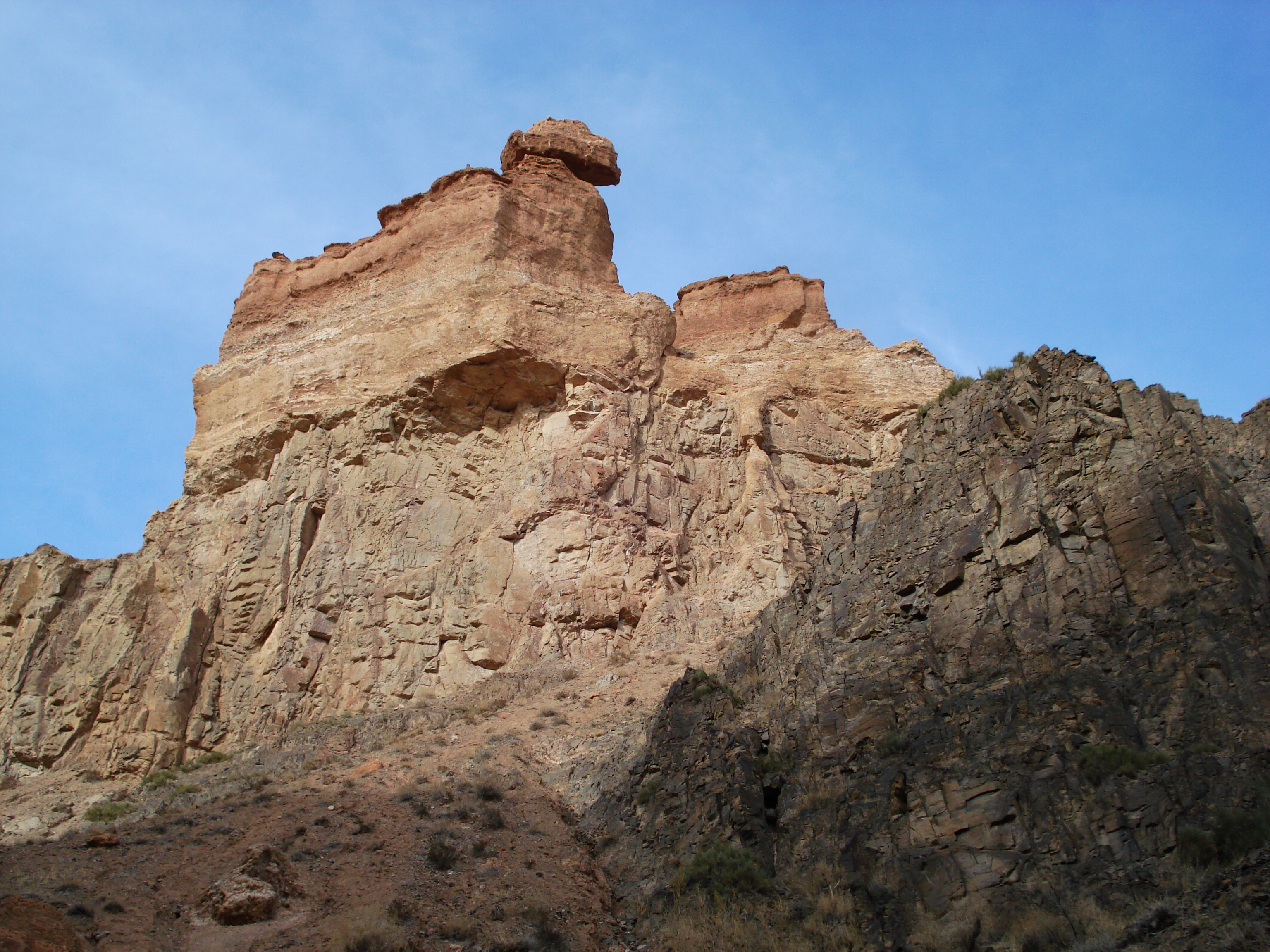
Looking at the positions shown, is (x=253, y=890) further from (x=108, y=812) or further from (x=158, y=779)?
(x=158, y=779)

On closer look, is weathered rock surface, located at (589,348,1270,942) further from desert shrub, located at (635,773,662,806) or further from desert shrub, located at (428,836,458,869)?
desert shrub, located at (428,836,458,869)

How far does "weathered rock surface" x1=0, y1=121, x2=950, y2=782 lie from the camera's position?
89.8 ft

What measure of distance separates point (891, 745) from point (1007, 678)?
1.68 meters

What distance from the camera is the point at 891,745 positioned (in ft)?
48.5

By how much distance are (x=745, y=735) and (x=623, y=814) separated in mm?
2232

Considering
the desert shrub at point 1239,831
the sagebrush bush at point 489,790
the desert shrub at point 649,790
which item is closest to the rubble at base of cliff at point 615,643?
the desert shrub at point 1239,831

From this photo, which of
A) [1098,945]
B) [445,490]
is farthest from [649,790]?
[445,490]

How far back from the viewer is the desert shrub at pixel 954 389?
20375mm

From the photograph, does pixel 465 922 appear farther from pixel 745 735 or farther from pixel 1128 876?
pixel 1128 876

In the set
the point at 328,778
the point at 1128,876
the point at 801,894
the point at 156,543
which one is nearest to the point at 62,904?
the point at 328,778

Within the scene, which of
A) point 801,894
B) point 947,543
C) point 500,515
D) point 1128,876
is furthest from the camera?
point 500,515

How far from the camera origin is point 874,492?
63.3ft

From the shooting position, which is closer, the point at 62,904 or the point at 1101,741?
the point at 1101,741

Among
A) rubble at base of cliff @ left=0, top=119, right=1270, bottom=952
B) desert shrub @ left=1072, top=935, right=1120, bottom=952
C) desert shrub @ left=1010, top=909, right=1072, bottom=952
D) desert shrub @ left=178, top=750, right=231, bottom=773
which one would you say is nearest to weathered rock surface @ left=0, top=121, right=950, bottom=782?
rubble at base of cliff @ left=0, top=119, right=1270, bottom=952
